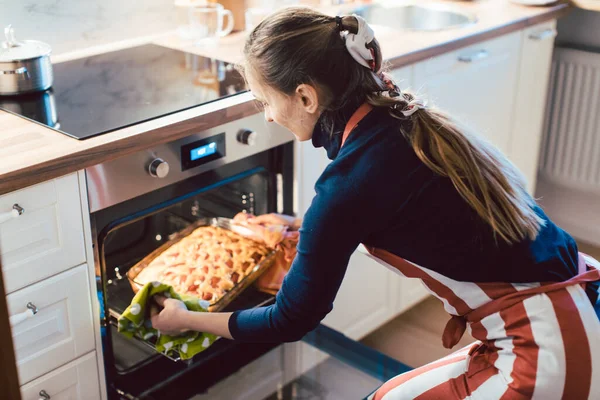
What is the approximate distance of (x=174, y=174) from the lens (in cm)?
163

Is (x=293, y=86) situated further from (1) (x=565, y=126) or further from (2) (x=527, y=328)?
(1) (x=565, y=126)

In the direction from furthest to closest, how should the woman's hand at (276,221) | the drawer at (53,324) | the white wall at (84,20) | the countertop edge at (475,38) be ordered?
the countertop edge at (475,38) < the white wall at (84,20) < the woman's hand at (276,221) < the drawer at (53,324)

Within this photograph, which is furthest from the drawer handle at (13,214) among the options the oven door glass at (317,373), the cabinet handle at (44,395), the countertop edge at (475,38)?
the countertop edge at (475,38)

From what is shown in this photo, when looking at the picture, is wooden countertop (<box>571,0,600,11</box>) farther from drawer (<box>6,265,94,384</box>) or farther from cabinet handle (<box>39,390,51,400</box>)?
cabinet handle (<box>39,390,51,400</box>)

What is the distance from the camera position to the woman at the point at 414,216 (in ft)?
4.02

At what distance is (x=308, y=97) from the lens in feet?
4.10

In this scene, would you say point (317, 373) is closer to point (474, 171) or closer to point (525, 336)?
point (525, 336)

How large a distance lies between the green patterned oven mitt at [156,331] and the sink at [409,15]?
1.50 meters

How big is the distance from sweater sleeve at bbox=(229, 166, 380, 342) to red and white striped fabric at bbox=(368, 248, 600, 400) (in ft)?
0.37

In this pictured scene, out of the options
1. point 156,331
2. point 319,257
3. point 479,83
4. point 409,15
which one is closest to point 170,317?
point 156,331

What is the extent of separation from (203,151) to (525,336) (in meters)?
0.77

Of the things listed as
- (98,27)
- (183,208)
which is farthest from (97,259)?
(98,27)

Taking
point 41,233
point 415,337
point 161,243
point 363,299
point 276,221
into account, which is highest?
point 41,233

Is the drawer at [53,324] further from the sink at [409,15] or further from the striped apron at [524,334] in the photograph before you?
the sink at [409,15]
